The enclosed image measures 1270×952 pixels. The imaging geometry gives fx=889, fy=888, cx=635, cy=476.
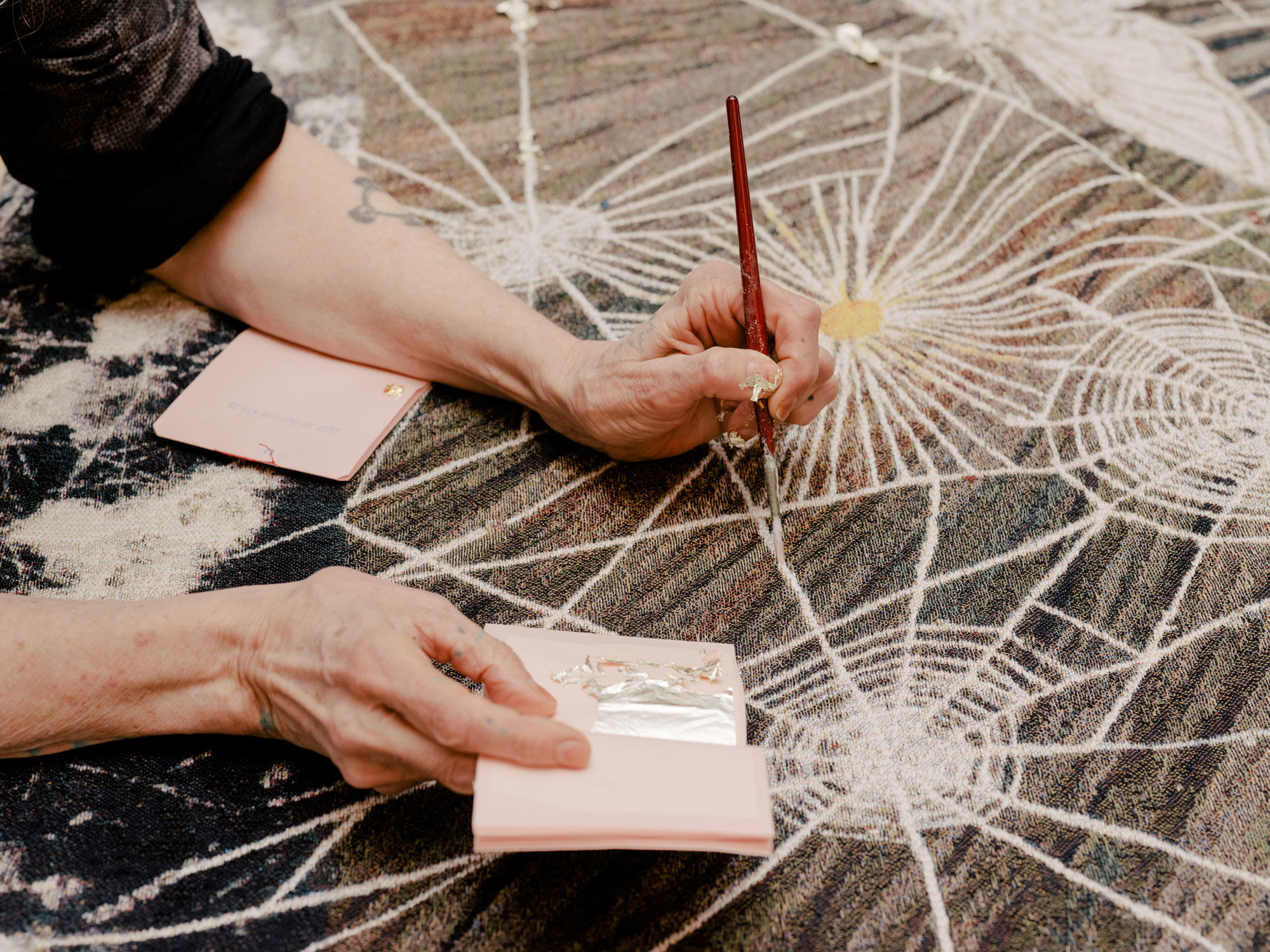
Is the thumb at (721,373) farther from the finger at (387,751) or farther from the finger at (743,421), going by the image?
the finger at (387,751)

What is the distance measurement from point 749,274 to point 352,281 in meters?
0.42

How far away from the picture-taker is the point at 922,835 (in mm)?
639

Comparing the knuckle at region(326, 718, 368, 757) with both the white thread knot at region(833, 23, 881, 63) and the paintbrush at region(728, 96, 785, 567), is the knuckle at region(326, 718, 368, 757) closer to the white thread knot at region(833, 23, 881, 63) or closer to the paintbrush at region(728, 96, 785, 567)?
the paintbrush at region(728, 96, 785, 567)

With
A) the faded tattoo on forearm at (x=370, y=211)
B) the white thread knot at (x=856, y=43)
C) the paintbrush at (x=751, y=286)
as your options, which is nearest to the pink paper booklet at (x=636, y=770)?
the paintbrush at (x=751, y=286)

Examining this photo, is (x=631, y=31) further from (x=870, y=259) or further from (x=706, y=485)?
(x=706, y=485)

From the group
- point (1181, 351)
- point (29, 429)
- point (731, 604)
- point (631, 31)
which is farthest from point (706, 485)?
point (631, 31)

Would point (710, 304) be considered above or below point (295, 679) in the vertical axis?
above

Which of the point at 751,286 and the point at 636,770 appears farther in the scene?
the point at 751,286

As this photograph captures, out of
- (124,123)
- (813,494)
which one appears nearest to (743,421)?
(813,494)

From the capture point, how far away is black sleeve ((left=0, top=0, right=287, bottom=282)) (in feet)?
2.68

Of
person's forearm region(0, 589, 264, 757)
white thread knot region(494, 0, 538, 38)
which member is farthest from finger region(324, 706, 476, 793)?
white thread knot region(494, 0, 538, 38)

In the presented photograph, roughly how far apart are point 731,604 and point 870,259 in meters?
0.49

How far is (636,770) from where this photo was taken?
0.58m

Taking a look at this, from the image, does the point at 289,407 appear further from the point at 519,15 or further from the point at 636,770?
the point at 519,15
